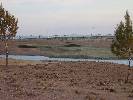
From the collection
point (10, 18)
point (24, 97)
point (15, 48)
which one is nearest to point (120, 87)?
point (24, 97)

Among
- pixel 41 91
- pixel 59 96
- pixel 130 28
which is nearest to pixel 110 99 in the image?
pixel 59 96

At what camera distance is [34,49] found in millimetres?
133250

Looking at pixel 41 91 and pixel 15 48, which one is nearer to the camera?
pixel 41 91

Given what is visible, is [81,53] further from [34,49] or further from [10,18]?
[10,18]

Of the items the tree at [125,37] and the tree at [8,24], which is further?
the tree at [8,24]

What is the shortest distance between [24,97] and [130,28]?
84.3ft

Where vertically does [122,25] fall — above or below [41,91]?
above

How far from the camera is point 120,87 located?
133 feet

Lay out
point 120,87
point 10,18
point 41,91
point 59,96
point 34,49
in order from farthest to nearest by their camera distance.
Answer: point 34,49 → point 10,18 → point 120,87 → point 41,91 → point 59,96

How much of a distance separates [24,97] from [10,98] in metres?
1.37

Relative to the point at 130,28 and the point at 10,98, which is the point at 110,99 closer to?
the point at 10,98

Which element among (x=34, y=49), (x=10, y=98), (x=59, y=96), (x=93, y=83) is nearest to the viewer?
(x=10, y=98)

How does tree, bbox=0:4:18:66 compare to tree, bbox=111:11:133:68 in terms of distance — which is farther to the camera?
tree, bbox=0:4:18:66

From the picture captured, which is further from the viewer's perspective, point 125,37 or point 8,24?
point 8,24
